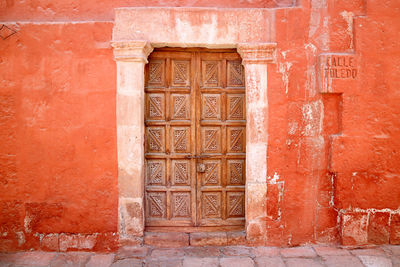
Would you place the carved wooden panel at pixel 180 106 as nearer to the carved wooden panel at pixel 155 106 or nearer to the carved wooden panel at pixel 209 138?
the carved wooden panel at pixel 155 106

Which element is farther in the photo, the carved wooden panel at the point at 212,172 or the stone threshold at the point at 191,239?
the carved wooden panel at the point at 212,172

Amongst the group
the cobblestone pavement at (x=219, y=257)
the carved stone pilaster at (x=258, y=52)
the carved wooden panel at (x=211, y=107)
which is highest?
the carved stone pilaster at (x=258, y=52)

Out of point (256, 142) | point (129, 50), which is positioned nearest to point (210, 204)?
point (256, 142)

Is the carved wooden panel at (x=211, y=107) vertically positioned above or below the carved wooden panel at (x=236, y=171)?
above

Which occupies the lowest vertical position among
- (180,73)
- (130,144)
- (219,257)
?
(219,257)

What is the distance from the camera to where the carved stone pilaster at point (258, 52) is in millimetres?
3312

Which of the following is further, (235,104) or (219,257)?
(235,104)

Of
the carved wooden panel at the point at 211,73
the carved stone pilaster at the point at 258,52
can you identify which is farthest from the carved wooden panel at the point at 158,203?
the carved stone pilaster at the point at 258,52

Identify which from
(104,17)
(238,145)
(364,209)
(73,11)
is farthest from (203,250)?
(73,11)

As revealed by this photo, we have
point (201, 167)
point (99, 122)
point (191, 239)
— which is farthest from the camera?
point (201, 167)

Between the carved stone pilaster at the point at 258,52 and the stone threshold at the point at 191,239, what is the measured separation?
1.99m

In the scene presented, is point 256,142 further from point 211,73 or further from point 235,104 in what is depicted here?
point 211,73

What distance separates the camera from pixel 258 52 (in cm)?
334

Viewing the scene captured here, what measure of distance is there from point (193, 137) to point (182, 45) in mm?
1062
